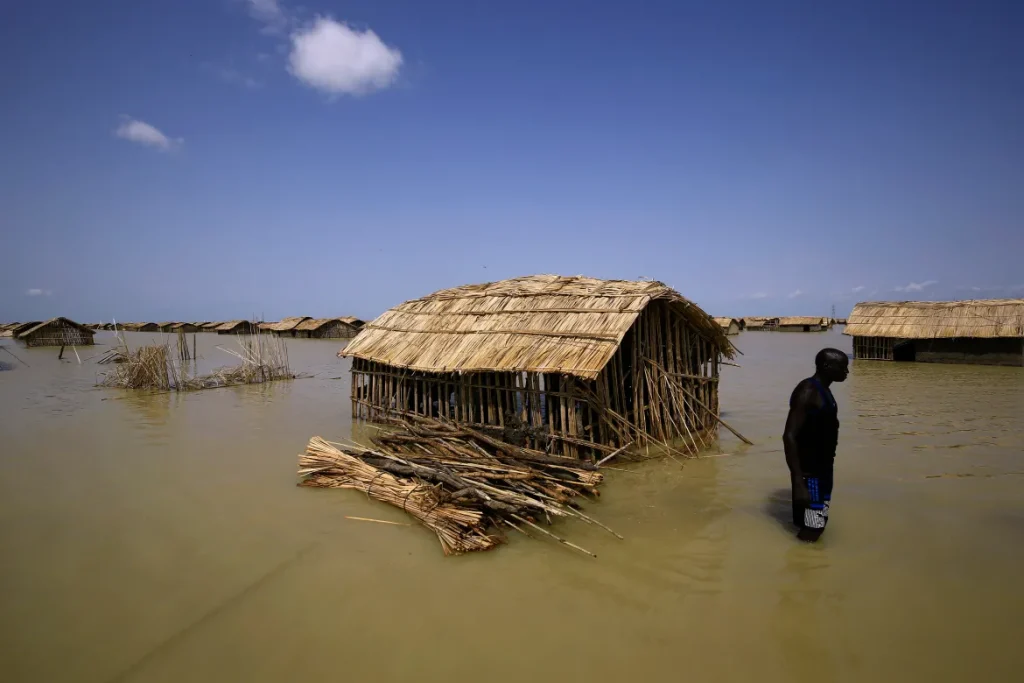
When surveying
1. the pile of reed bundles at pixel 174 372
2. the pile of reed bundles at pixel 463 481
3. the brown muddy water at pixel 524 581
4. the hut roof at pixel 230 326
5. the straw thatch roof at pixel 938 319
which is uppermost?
the hut roof at pixel 230 326

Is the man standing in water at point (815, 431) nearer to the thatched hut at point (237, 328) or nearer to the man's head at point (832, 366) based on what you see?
the man's head at point (832, 366)

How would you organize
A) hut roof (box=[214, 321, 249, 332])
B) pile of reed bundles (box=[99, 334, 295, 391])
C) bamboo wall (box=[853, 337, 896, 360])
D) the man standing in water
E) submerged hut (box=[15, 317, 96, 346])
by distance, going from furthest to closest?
hut roof (box=[214, 321, 249, 332])
submerged hut (box=[15, 317, 96, 346])
bamboo wall (box=[853, 337, 896, 360])
pile of reed bundles (box=[99, 334, 295, 391])
the man standing in water

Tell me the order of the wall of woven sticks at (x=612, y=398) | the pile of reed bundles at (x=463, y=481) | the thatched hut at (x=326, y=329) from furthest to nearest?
the thatched hut at (x=326, y=329) < the wall of woven sticks at (x=612, y=398) < the pile of reed bundles at (x=463, y=481)

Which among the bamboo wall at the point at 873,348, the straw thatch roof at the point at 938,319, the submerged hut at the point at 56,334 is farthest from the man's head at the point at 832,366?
the submerged hut at the point at 56,334

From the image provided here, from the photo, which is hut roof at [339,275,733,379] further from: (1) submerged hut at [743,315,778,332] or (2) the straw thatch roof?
(1) submerged hut at [743,315,778,332]

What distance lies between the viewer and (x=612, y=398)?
7750 mm

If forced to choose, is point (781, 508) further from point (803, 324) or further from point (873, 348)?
point (803, 324)

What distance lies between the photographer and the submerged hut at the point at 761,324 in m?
52.6

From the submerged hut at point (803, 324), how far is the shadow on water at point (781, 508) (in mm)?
48615

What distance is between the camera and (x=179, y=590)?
4.34m

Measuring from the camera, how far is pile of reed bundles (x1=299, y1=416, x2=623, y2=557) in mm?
5168

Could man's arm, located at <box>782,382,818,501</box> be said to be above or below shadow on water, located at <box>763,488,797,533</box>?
above

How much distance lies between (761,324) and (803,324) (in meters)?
5.20

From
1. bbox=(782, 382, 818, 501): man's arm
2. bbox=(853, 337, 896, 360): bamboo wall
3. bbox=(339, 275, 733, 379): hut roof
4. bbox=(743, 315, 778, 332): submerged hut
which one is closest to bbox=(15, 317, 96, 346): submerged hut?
bbox=(339, 275, 733, 379): hut roof
